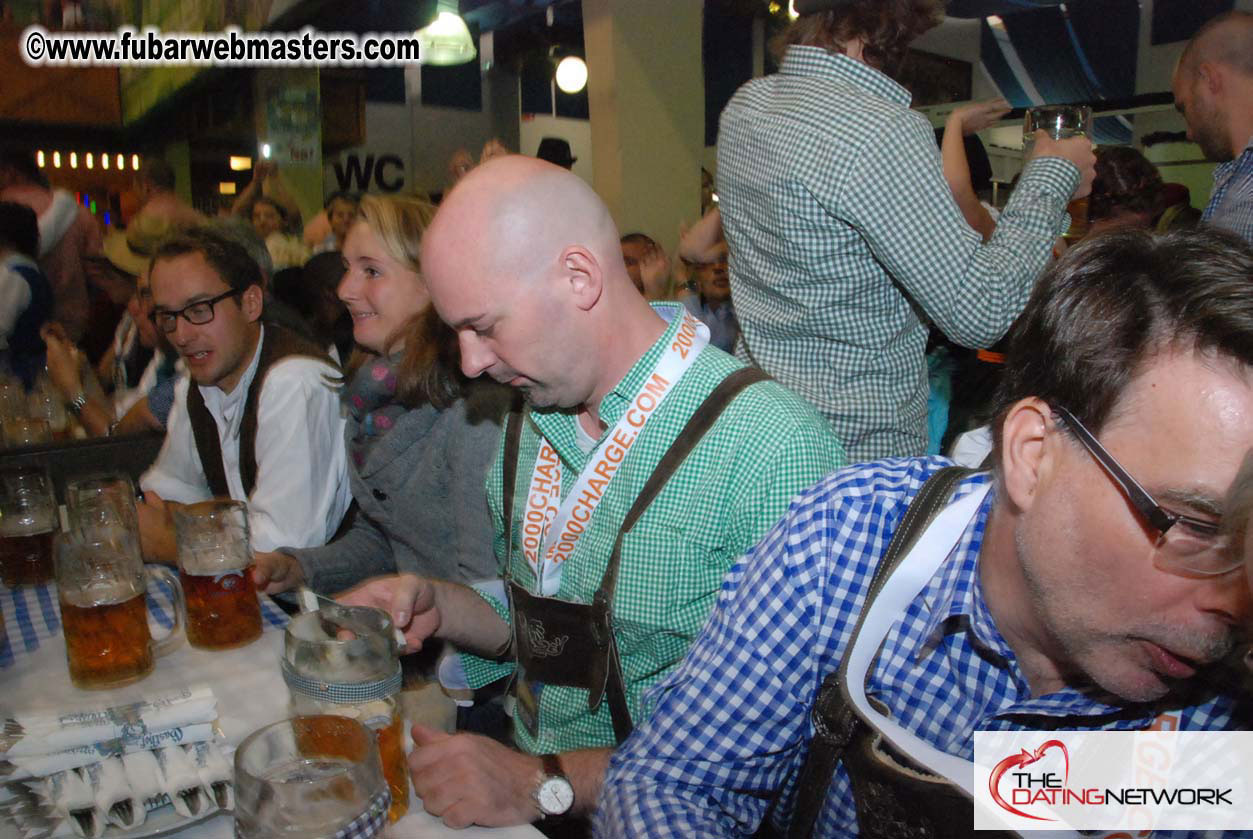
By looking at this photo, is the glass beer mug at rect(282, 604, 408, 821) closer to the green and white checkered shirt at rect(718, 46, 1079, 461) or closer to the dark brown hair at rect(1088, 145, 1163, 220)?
the green and white checkered shirt at rect(718, 46, 1079, 461)

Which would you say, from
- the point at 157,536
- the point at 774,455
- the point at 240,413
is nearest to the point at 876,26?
the point at 774,455

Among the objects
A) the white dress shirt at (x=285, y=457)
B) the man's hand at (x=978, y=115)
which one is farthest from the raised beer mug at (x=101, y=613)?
the man's hand at (x=978, y=115)

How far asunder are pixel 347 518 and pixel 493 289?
4.41 ft

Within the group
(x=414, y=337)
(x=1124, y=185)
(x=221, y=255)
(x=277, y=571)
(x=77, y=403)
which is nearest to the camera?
(x=277, y=571)

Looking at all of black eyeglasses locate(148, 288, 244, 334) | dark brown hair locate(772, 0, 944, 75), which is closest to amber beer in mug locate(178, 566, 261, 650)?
black eyeglasses locate(148, 288, 244, 334)

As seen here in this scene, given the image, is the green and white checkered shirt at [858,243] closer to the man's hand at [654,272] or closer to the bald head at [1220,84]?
the bald head at [1220,84]

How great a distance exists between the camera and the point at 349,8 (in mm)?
7957

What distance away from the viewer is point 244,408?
8.13 ft

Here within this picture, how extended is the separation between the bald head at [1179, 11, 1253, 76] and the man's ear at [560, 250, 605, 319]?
2067 mm

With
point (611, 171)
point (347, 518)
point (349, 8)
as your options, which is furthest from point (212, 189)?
point (347, 518)

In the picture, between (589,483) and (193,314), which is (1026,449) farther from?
(193,314)

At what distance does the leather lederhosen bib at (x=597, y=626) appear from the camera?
53.1 inches

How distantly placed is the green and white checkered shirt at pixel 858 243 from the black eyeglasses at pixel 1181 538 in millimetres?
1064

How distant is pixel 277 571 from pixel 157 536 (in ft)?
1.27
